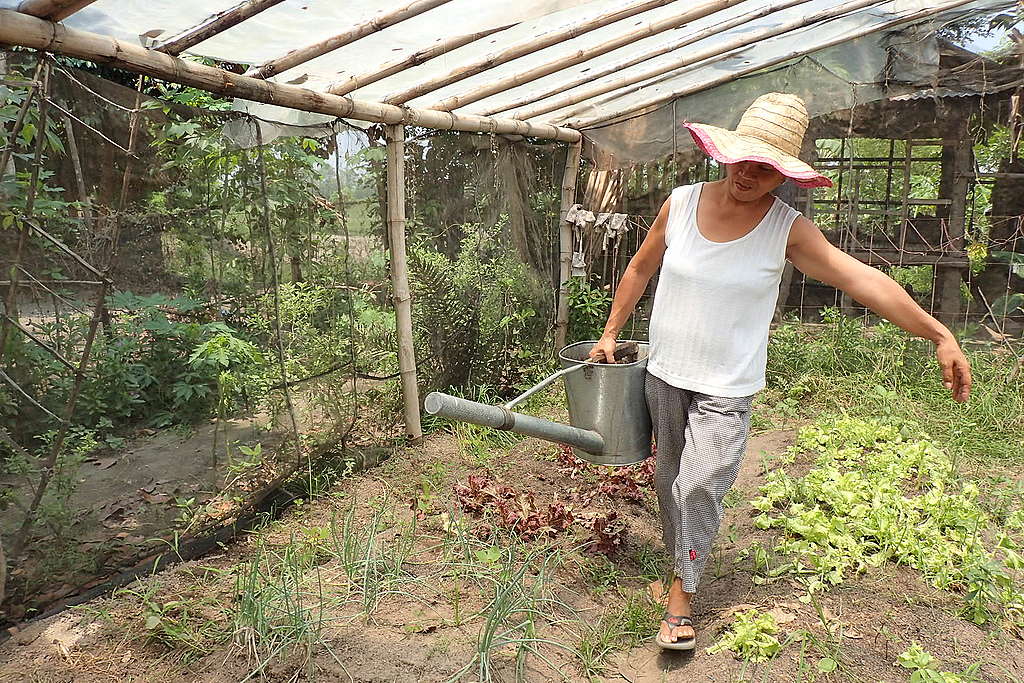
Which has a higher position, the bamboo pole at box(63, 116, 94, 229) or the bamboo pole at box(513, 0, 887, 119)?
the bamboo pole at box(513, 0, 887, 119)

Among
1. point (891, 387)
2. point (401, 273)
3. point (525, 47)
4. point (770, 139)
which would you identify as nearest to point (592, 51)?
point (525, 47)

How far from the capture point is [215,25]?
8.30 ft

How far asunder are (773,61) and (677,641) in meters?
4.97

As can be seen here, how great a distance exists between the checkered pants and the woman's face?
2.20 ft

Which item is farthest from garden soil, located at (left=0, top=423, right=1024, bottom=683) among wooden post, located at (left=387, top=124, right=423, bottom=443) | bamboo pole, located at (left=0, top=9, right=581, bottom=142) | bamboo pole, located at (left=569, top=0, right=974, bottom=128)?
bamboo pole, located at (left=569, top=0, right=974, bottom=128)

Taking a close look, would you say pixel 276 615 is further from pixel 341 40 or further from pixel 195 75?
pixel 341 40

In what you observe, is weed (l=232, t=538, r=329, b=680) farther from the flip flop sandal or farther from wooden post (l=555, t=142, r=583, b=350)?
wooden post (l=555, t=142, r=583, b=350)

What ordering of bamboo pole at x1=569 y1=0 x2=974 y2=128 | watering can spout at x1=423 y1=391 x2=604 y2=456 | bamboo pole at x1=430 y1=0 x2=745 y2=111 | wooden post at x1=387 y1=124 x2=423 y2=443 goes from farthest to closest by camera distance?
bamboo pole at x1=569 y1=0 x2=974 y2=128
wooden post at x1=387 y1=124 x2=423 y2=443
bamboo pole at x1=430 y1=0 x2=745 y2=111
watering can spout at x1=423 y1=391 x2=604 y2=456

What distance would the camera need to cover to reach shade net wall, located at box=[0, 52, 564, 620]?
2484mm

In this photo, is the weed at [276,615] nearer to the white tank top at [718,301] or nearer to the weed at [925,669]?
the white tank top at [718,301]

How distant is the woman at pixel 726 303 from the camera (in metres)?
2.31

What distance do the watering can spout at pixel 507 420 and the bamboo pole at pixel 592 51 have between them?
7.85 feet

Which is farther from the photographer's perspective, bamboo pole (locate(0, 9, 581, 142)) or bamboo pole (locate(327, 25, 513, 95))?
bamboo pole (locate(327, 25, 513, 95))

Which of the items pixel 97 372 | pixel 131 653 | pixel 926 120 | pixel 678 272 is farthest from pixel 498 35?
pixel 926 120
